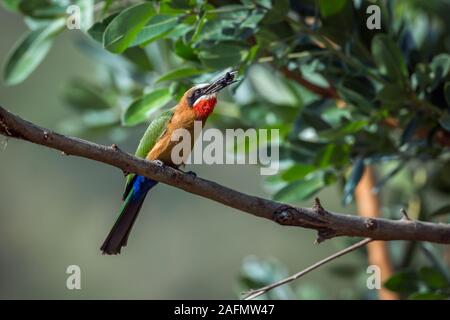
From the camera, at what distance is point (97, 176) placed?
7699 millimetres

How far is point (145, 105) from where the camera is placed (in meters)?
3.42

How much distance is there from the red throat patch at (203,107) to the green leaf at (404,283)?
96 centimetres

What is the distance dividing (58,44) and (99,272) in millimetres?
2180

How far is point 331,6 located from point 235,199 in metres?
1.03

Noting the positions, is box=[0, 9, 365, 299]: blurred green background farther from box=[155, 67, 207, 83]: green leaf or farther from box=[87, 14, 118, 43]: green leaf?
box=[87, 14, 118, 43]: green leaf

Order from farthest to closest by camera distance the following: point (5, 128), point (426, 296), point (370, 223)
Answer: point (426, 296) < point (370, 223) < point (5, 128)

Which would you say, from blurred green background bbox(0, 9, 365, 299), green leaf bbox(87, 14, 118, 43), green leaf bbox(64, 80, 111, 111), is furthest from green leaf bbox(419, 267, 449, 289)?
blurred green background bbox(0, 9, 365, 299)

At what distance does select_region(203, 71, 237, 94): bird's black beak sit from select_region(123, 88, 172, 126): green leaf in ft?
0.50

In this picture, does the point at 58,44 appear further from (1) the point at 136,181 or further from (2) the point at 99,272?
(1) the point at 136,181

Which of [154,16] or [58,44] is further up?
[58,44]

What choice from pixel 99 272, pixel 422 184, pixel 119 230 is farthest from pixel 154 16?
pixel 99 272

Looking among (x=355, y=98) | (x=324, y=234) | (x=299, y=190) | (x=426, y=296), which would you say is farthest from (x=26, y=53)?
(x=426, y=296)

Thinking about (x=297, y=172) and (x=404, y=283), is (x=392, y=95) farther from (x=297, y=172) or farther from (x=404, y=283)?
(x=404, y=283)

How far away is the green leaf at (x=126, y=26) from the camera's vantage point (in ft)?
9.91
